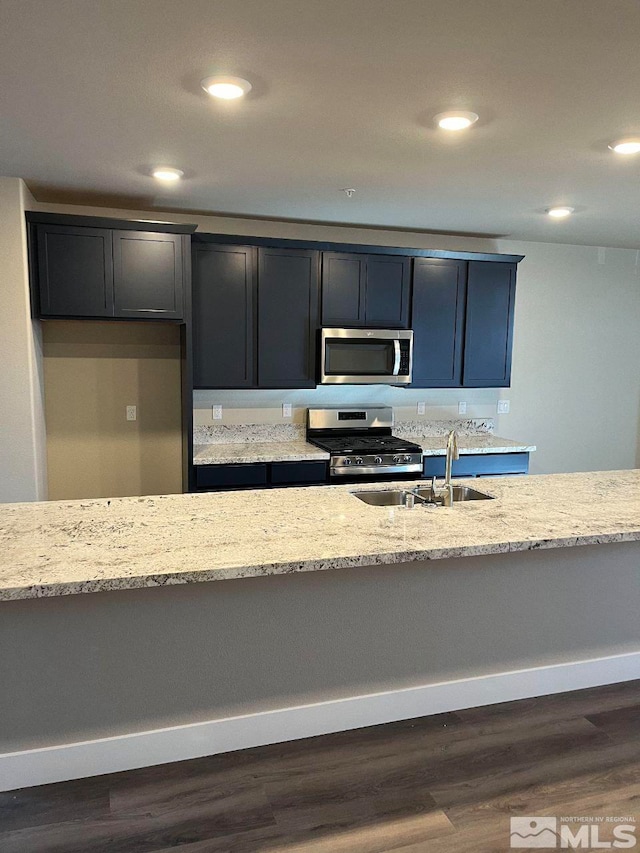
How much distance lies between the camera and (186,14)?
5.71 ft

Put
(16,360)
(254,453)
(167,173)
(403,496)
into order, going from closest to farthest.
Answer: (403,496) < (167,173) < (16,360) < (254,453)

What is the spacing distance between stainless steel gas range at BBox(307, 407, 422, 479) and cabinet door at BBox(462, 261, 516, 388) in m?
0.76

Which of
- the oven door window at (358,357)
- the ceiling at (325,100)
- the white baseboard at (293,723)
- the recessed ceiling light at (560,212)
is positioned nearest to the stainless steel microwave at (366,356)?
the oven door window at (358,357)

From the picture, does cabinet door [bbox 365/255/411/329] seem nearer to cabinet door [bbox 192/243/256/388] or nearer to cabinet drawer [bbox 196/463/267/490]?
cabinet door [bbox 192/243/256/388]

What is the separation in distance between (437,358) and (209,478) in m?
1.95

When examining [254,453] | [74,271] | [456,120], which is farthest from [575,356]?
[74,271]

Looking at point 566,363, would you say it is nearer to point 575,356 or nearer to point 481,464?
point 575,356

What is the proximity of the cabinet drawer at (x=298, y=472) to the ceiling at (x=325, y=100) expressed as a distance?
5.56ft

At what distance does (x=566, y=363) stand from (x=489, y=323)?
1112 millimetres

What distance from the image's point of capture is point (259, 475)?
13.6 ft

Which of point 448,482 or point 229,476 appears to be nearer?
point 448,482

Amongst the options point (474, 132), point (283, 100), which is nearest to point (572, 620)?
point (474, 132)

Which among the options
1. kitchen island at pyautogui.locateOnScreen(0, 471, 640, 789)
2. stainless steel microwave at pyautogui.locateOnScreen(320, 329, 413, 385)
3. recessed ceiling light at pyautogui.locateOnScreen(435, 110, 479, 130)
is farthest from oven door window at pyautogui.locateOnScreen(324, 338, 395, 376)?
recessed ceiling light at pyautogui.locateOnScreen(435, 110, 479, 130)

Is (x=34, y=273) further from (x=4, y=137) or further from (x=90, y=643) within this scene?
(x=90, y=643)
